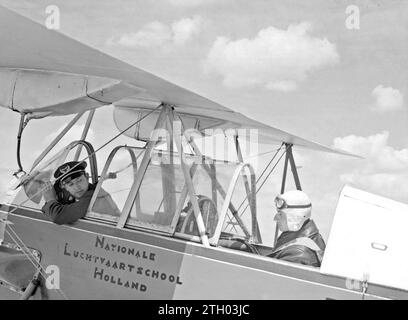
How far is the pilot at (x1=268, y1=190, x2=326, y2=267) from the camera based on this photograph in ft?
14.6

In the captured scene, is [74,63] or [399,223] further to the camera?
[74,63]

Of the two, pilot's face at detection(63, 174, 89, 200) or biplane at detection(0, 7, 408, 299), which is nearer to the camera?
biplane at detection(0, 7, 408, 299)

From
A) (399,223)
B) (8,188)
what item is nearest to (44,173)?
(8,188)

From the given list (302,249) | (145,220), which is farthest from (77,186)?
(302,249)

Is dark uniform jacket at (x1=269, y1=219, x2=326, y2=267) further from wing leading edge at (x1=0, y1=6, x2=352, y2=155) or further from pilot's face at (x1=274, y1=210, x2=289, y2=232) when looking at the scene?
wing leading edge at (x1=0, y1=6, x2=352, y2=155)

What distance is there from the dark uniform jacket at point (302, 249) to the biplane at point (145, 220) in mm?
262

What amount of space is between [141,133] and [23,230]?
1.71 meters

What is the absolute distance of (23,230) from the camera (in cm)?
507

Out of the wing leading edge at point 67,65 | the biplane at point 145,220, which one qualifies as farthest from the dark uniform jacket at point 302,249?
the wing leading edge at point 67,65

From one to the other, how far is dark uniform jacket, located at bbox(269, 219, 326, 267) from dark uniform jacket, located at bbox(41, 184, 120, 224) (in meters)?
1.44

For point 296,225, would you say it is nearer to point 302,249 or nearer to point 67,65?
point 302,249

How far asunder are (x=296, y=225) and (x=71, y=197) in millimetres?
2033

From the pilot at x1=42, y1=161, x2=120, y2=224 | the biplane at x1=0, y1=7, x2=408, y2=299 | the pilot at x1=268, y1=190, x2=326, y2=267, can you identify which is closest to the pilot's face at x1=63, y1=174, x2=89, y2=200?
the pilot at x1=42, y1=161, x2=120, y2=224
